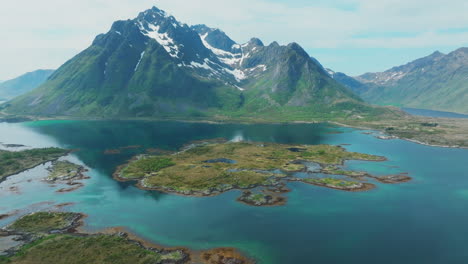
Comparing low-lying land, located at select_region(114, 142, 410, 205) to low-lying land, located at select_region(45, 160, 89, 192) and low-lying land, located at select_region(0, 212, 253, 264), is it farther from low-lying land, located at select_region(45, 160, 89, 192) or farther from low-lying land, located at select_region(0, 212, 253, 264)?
low-lying land, located at select_region(0, 212, 253, 264)

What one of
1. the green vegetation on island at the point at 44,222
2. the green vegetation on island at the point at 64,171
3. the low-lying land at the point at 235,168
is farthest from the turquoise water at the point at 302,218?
the low-lying land at the point at 235,168

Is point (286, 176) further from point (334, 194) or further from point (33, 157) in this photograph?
point (33, 157)

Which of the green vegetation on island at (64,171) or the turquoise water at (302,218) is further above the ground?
the green vegetation on island at (64,171)

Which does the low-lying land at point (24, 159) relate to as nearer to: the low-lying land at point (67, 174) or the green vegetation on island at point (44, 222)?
the low-lying land at point (67, 174)

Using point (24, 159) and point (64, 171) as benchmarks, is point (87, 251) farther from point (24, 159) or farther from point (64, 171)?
point (24, 159)

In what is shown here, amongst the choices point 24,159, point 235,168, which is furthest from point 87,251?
point 24,159

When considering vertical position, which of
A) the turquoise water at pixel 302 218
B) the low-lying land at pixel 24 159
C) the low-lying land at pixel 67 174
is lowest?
the turquoise water at pixel 302 218
